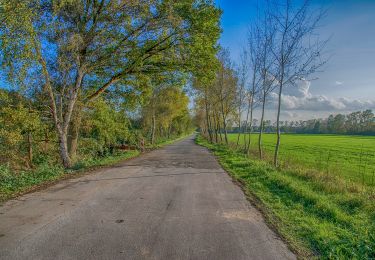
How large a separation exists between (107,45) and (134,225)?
10.8 m

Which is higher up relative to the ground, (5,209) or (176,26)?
(176,26)

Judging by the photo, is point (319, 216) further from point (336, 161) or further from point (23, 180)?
point (336, 161)

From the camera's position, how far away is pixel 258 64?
18.4 meters

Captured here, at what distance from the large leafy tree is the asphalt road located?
5936 millimetres

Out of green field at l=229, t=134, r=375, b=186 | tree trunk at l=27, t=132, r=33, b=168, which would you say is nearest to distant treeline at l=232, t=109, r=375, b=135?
green field at l=229, t=134, r=375, b=186

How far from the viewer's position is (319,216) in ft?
20.3

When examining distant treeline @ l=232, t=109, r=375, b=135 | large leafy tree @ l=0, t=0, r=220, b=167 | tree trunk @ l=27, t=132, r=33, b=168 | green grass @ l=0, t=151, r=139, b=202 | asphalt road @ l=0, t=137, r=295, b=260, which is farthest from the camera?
distant treeline @ l=232, t=109, r=375, b=135

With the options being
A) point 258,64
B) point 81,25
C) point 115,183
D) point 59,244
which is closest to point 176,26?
point 81,25

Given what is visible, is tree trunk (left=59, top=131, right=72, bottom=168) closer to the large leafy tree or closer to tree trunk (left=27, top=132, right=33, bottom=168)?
the large leafy tree

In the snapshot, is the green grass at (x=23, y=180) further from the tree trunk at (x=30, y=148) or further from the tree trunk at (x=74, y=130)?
the tree trunk at (x=74, y=130)

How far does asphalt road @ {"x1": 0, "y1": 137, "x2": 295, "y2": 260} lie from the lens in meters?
4.00

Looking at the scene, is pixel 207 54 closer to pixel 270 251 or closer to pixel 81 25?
pixel 81 25

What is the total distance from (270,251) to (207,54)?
12.2 m

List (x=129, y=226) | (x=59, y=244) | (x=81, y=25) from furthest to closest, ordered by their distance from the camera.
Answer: (x=81, y=25), (x=129, y=226), (x=59, y=244)
